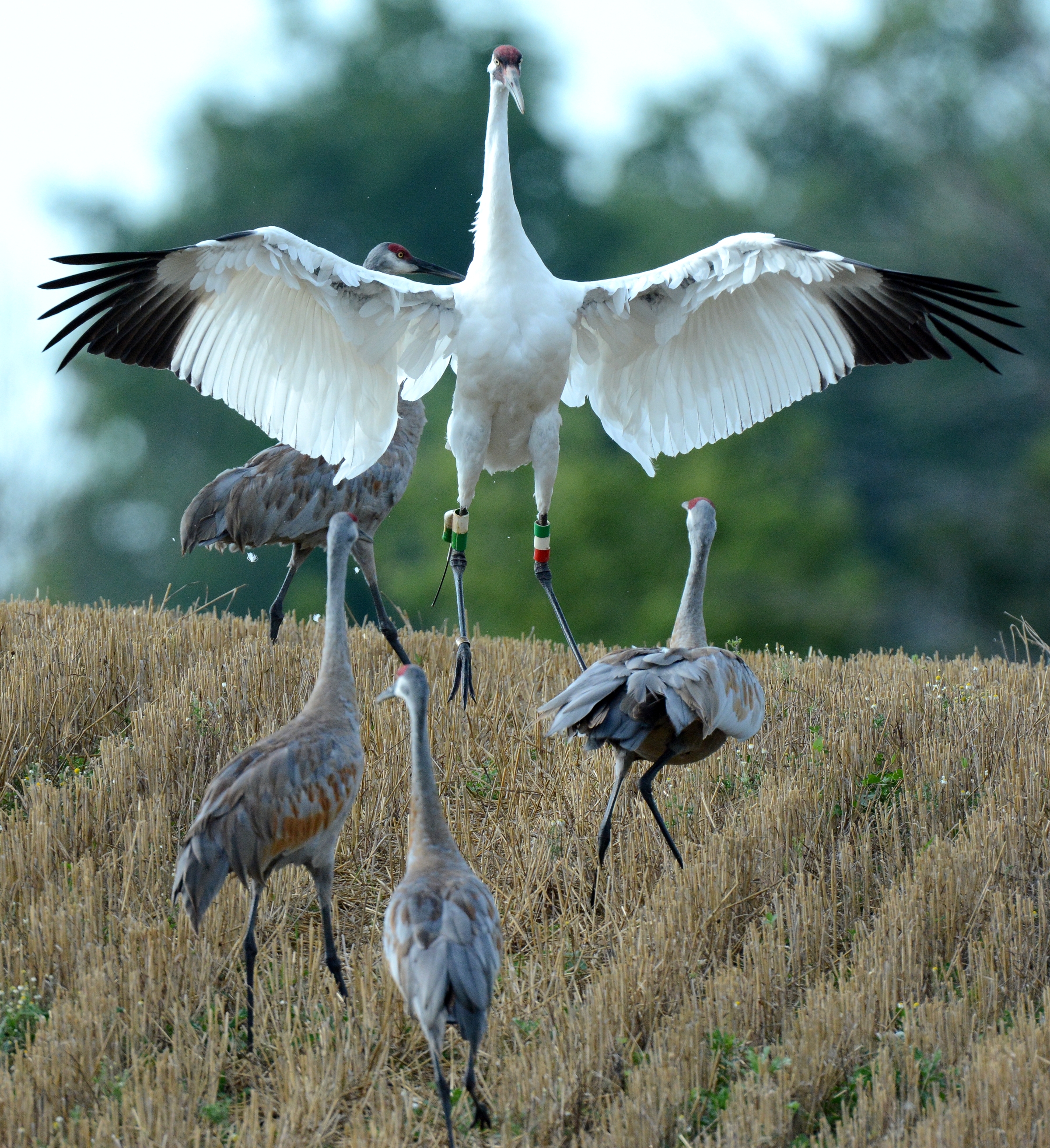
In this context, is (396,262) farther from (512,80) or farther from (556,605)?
(556,605)

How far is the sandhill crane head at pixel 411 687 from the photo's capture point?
139 inches

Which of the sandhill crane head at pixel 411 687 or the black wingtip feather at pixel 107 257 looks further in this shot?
the black wingtip feather at pixel 107 257

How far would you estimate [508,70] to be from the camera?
5.90 metres

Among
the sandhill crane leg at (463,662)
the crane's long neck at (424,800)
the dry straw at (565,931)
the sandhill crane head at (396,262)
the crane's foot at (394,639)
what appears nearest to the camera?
the dry straw at (565,931)

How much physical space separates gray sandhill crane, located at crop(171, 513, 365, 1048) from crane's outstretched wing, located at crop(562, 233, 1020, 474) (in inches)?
96.5

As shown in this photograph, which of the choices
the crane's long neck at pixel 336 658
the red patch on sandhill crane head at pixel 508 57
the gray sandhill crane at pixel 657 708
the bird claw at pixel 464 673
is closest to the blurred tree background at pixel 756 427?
the bird claw at pixel 464 673

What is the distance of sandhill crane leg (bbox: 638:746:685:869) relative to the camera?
4516 mm

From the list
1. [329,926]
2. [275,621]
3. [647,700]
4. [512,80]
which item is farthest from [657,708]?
[512,80]

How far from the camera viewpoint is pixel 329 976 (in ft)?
13.3

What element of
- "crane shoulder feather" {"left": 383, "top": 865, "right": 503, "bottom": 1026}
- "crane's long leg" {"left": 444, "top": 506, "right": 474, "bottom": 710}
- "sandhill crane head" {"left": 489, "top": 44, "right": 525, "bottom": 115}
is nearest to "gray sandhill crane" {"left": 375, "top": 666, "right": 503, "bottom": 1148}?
"crane shoulder feather" {"left": 383, "top": 865, "right": 503, "bottom": 1026}

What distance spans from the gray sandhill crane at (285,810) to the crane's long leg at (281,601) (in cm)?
252

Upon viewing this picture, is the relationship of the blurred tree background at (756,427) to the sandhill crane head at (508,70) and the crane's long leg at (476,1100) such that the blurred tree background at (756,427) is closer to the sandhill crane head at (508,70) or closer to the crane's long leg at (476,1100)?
the sandhill crane head at (508,70)

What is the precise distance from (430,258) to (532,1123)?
21.7m

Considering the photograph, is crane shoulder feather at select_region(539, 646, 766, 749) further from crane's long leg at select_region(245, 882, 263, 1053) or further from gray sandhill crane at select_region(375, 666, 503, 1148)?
crane's long leg at select_region(245, 882, 263, 1053)
